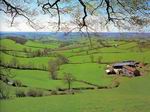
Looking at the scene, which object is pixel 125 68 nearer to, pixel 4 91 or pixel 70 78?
pixel 70 78

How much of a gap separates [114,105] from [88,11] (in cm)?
73

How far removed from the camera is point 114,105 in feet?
6.01

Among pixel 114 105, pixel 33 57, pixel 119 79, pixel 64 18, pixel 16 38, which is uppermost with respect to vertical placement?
pixel 64 18

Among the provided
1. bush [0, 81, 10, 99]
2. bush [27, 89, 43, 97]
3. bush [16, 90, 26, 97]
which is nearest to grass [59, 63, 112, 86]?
bush [27, 89, 43, 97]

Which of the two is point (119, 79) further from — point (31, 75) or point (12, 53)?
point (12, 53)

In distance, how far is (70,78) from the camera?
6.03 ft

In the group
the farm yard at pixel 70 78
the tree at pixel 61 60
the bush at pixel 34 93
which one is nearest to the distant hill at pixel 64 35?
the farm yard at pixel 70 78

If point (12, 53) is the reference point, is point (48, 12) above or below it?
above

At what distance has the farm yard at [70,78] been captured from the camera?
6.02 feet

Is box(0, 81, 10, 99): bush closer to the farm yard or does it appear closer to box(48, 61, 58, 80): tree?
the farm yard

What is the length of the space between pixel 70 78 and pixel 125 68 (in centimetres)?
42

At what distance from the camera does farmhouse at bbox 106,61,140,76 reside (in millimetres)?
1845

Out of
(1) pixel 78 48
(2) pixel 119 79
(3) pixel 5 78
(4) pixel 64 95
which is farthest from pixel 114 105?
(3) pixel 5 78

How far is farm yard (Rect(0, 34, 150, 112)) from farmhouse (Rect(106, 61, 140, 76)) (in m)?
0.03
